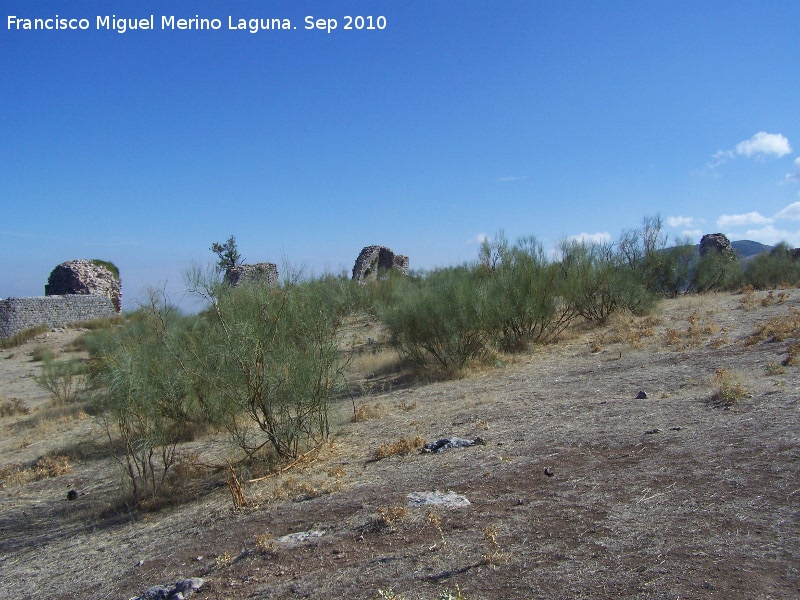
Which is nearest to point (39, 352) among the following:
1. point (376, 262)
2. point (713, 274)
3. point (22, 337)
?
point (22, 337)

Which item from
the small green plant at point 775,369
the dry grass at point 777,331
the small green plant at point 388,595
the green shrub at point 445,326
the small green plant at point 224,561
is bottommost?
the small green plant at point 224,561

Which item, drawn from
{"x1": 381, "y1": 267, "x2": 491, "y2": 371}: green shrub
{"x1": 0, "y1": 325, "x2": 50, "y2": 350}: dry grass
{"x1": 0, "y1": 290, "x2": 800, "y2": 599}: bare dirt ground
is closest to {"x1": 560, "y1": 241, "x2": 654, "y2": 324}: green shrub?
{"x1": 381, "y1": 267, "x2": 491, "y2": 371}: green shrub

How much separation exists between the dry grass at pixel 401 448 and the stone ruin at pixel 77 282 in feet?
85.0

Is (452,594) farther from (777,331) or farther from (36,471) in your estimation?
(777,331)

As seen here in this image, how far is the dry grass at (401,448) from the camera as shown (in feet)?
21.9

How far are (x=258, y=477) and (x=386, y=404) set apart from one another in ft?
11.3

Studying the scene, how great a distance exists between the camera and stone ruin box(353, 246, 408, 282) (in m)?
29.8

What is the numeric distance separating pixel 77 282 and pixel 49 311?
9.87 feet

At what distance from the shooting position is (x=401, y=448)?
6719mm

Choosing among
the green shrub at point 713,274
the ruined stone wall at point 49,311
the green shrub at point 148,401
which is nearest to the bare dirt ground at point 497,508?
the green shrub at point 148,401

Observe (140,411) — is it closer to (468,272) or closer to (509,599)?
(509,599)

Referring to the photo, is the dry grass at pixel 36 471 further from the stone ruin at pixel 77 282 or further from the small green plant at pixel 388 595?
the stone ruin at pixel 77 282

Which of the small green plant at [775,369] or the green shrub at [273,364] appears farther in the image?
the small green plant at [775,369]

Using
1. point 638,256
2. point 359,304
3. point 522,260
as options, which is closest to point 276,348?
point 522,260
